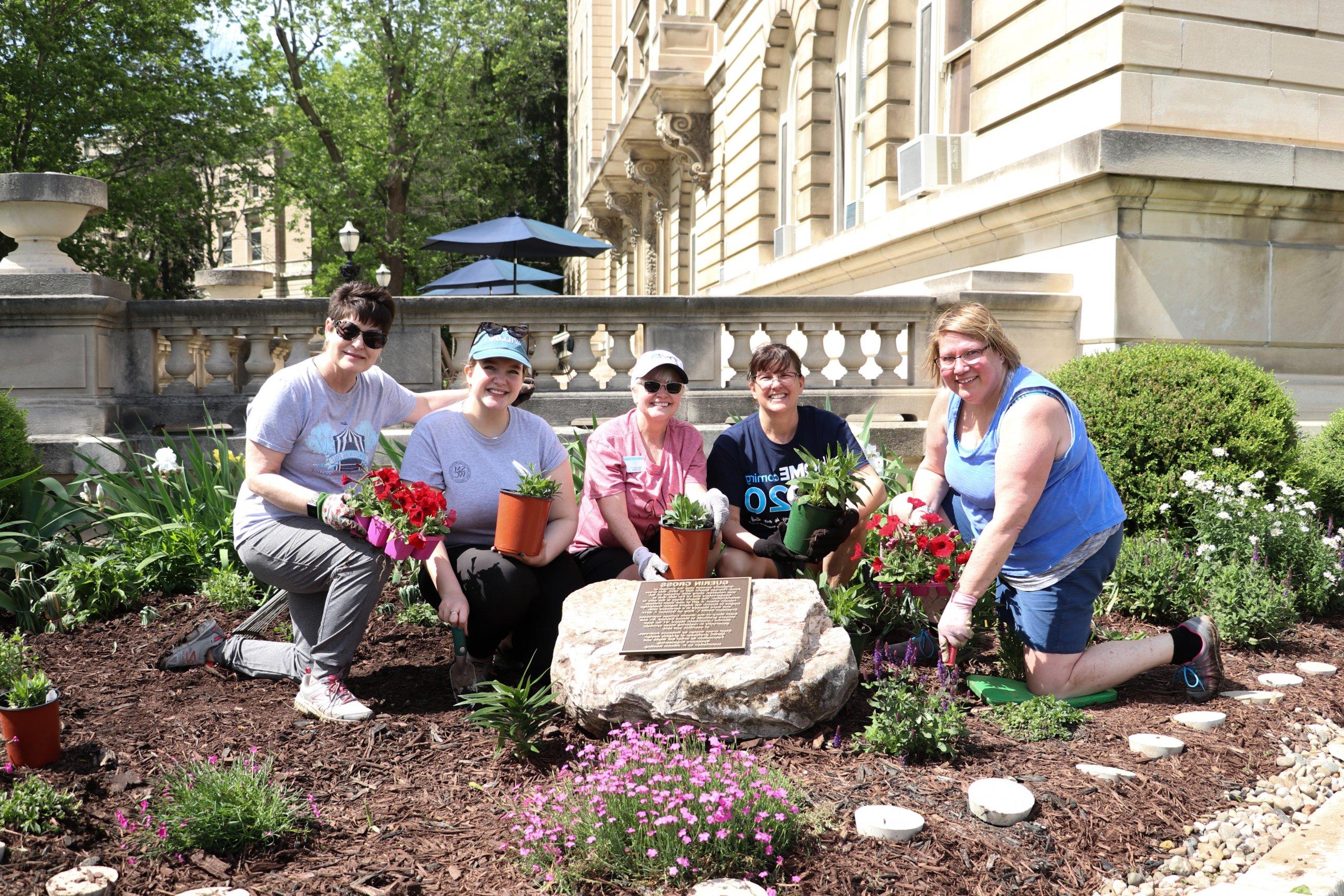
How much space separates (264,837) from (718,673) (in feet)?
4.92

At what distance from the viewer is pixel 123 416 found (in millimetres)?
7531

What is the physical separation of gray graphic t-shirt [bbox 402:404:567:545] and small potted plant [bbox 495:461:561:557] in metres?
0.24

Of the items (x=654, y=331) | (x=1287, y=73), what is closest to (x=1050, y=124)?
(x=1287, y=73)

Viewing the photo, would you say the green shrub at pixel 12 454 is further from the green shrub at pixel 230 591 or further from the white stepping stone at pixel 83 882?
the white stepping stone at pixel 83 882

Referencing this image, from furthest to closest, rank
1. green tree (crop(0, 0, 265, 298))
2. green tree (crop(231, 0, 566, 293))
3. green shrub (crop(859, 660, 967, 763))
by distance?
green tree (crop(231, 0, 566, 293))
green tree (crop(0, 0, 265, 298))
green shrub (crop(859, 660, 967, 763))

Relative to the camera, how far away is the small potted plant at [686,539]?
4.16m

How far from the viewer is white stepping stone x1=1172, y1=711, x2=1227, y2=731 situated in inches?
152

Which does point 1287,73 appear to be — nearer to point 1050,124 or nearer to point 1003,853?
point 1050,124

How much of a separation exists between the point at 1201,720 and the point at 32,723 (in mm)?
4146

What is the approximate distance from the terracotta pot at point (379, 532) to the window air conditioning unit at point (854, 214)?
900 centimetres

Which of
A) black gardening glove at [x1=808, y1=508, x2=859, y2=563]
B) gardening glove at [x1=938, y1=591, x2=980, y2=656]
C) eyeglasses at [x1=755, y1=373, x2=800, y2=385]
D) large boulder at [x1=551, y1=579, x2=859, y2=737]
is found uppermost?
eyeglasses at [x1=755, y1=373, x2=800, y2=385]

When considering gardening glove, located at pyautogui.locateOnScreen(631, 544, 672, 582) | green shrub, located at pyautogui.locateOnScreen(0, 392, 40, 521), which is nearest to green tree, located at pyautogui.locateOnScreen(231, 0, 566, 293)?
green shrub, located at pyautogui.locateOnScreen(0, 392, 40, 521)

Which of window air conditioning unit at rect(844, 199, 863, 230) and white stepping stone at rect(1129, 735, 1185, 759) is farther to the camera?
window air conditioning unit at rect(844, 199, 863, 230)

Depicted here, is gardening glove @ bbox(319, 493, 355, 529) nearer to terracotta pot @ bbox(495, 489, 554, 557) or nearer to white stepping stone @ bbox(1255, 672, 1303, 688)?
terracotta pot @ bbox(495, 489, 554, 557)
